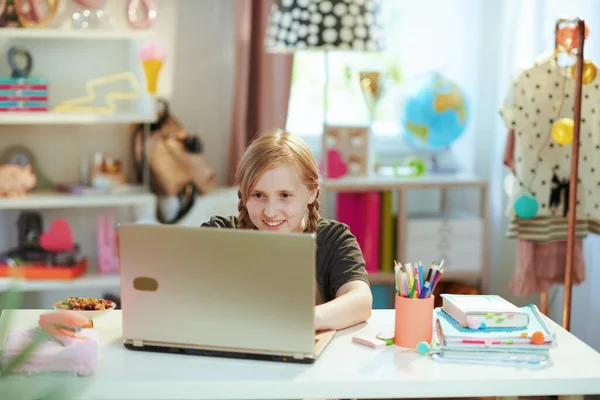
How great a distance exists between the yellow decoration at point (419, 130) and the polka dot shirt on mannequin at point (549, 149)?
75 centimetres

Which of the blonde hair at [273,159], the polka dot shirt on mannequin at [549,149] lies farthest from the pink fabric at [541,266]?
the blonde hair at [273,159]

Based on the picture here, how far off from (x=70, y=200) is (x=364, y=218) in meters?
1.16

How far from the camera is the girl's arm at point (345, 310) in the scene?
1.45m

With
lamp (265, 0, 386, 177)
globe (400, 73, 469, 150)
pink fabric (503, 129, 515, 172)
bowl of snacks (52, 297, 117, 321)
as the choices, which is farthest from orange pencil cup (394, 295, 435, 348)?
globe (400, 73, 469, 150)

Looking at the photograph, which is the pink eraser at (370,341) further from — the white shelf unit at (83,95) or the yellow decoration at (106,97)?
the yellow decoration at (106,97)

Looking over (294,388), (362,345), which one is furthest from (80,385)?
(362,345)

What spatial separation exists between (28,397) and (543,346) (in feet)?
Result: 3.32

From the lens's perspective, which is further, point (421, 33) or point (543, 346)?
point (421, 33)

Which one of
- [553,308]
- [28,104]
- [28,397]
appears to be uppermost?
[28,104]

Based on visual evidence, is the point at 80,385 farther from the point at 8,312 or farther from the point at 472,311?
the point at 472,311

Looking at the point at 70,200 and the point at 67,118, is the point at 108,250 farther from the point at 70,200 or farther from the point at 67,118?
the point at 67,118

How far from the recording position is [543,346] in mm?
1331

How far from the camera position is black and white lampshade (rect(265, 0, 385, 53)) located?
2.86 meters

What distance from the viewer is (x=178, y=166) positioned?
124 inches
